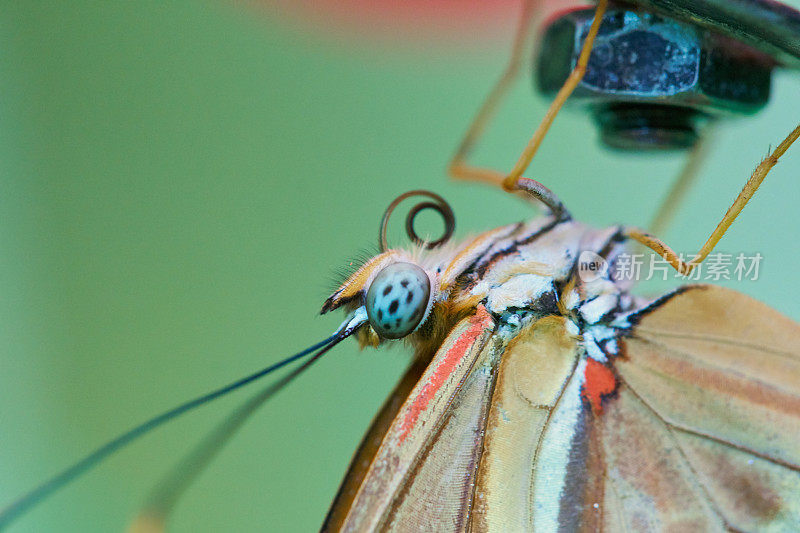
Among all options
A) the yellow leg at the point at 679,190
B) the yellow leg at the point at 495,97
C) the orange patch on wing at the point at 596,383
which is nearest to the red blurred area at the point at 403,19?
the yellow leg at the point at 495,97

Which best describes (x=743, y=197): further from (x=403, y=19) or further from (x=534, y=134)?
(x=403, y=19)

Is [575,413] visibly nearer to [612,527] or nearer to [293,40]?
[612,527]

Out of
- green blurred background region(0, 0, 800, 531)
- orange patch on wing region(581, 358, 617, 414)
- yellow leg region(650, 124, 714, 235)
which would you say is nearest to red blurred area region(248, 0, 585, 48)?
green blurred background region(0, 0, 800, 531)

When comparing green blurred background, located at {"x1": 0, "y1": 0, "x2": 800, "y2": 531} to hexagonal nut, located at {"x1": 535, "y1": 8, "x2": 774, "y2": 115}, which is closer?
hexagonal nut, located at {"x1": 535, "y1": 8, "x2": 774, "y2": 115}

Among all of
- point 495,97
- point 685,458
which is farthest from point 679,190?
point 685,458

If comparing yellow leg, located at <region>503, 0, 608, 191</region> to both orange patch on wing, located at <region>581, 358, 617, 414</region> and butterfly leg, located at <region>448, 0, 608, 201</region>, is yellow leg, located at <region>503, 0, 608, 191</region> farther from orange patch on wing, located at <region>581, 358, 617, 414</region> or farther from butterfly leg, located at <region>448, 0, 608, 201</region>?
orange patch on wing, located at <region>581, 358, 617, 414</region>

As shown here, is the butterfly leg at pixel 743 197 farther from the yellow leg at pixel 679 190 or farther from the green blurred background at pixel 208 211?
the green blurred background at pixel 208 211
